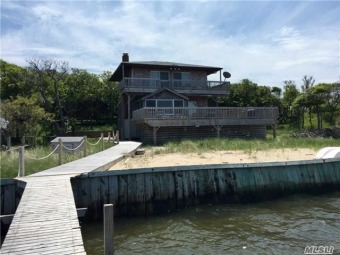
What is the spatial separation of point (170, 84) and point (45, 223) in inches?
1067

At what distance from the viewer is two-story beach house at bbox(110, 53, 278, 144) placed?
25.4 metres

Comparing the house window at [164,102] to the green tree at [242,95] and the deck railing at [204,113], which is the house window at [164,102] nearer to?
the deck railing at [204,113]

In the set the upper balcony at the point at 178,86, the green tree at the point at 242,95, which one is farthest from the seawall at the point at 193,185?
the green tree at the point at 242,95

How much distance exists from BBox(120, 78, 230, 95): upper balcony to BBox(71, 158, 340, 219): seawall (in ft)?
66.7

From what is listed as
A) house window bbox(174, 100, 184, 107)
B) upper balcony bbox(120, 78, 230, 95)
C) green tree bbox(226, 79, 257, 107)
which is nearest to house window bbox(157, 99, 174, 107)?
house window bbox(174, 100, 184, 107)

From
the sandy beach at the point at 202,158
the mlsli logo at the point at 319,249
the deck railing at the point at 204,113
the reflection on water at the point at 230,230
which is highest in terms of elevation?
the deck railing at the point at 204,113

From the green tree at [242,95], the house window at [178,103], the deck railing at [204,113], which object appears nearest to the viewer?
the deck railing at [204,113]

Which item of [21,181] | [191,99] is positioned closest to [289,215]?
[21,181]

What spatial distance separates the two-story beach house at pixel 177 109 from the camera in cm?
2541

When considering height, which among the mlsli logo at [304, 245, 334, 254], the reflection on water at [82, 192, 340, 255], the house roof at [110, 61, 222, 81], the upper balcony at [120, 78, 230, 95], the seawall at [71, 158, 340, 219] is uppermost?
the house roof at [110, 61, 222, 81]

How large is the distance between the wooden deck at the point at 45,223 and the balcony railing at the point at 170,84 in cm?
2215

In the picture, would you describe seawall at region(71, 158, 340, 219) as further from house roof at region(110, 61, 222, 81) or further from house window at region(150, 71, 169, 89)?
house roof at region(110, 61, 222, 81)

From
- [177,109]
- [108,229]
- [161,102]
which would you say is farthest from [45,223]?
[161,102]

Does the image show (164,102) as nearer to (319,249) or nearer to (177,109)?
(177,109)
